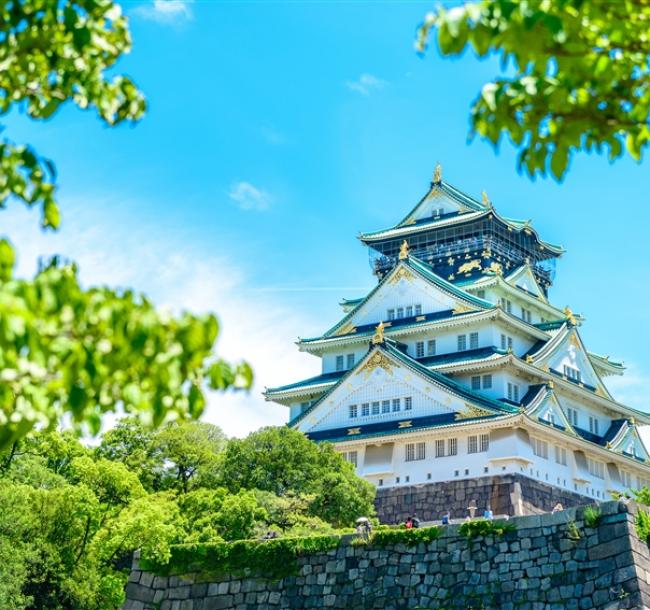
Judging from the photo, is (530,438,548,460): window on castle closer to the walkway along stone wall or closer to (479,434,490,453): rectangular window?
(479,434,490,453): rectangular window

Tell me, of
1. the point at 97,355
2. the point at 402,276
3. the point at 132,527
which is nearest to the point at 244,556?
the point at 132,527

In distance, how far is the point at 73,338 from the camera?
7.54 meters

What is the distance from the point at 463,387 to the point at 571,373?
27.8ft

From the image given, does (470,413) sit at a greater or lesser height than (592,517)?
greater

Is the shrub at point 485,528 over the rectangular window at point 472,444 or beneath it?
beneath

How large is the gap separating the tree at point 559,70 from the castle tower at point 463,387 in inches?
1627

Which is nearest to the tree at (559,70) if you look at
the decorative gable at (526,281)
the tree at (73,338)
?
the tree at (73,338)

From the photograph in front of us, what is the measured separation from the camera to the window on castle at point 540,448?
169ft

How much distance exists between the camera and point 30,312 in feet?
23.3

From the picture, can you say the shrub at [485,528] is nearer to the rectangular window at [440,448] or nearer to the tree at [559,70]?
the tree at [559,70]

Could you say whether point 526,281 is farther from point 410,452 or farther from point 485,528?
point 485,528

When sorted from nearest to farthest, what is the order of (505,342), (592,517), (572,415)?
1. (592,517)
2. (505,342)
3. (572,415)

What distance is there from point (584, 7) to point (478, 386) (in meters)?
47.5

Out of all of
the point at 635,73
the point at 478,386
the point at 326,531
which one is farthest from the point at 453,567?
the point at 478,386
